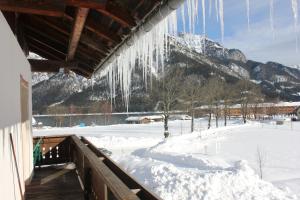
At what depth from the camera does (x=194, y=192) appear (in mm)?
10867

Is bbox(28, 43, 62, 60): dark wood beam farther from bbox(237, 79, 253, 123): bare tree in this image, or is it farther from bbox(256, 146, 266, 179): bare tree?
bbox(237, 79, 253, 123): bare tree

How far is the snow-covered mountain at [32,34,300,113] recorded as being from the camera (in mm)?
3537

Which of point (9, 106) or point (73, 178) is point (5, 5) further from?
point (73, 178)

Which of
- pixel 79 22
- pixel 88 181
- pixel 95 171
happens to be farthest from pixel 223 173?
pixel 79 22

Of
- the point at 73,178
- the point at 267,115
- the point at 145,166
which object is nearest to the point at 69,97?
the point at 267,115

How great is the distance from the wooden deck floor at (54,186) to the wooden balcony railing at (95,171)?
23cm

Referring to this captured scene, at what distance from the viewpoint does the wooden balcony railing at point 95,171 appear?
294cm

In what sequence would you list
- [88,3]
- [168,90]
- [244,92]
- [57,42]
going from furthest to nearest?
[244,92] → [168,90] → [57,42] → [88,3]

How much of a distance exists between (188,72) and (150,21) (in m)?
43.2

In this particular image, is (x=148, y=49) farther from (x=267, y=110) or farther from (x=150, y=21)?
(x=267, y=110)

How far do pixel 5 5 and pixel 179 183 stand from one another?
8.95 metres

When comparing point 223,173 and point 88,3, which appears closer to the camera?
point 88,3

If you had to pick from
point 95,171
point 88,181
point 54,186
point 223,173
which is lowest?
point 223,173

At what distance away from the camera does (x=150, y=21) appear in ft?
11.6
